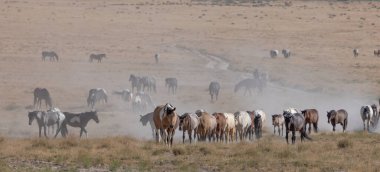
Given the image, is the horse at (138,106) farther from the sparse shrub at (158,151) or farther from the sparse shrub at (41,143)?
the sparse shrub at (158,151)

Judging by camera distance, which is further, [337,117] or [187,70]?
[187,70]

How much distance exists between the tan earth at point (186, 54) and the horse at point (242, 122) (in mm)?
4645

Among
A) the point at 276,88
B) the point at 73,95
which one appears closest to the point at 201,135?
the point at 73,95

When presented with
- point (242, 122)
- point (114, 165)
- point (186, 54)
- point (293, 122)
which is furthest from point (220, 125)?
point (186, 54)

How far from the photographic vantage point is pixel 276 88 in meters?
45.4

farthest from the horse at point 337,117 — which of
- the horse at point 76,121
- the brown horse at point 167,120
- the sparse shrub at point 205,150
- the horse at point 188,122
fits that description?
the horse at point 76,121

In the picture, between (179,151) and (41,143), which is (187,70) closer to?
(41,143)

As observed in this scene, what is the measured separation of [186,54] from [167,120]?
135 ft

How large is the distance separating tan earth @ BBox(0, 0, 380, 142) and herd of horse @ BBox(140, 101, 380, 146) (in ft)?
8.38

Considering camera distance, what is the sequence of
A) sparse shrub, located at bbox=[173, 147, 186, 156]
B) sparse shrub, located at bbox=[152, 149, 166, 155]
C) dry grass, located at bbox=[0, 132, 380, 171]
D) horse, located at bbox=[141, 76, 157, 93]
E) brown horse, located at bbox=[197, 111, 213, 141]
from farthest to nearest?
horse, located at bbox=[141, 76, 157, 93]
brown horse, located at bbox=[197, 111, 213, 141]
sparse shrub, located at bbox=[152, 149, 166, 155]
sparse shrub, located at bbox=[173, 147, 186, 156]
dry grass, located at bbox=[0, 132, 380, 171]

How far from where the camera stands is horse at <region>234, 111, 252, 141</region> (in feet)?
88.5

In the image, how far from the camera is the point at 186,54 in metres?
64.0

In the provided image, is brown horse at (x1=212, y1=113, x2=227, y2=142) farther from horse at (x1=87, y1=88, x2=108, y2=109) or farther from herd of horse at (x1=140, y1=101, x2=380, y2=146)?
horse at (x1=87, y1=88, x2=108, y2=109)

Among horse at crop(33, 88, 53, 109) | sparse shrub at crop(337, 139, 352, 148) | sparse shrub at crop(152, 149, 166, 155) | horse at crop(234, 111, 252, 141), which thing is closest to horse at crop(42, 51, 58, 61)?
horse at crop(33, 88, 53, 109)
